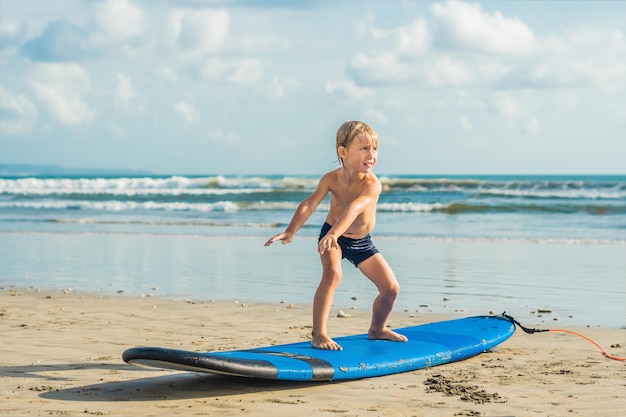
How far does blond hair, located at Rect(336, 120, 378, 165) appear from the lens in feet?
17.7

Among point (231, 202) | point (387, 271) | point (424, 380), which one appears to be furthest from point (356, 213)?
point (231, 202)

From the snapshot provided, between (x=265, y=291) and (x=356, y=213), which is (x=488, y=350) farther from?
(x=265, y=291)

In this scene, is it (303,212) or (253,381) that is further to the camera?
(303,212)

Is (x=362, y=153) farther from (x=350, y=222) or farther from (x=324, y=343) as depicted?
(x=324, y=343)

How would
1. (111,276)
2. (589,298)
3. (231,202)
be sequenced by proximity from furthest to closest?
(231,202), (111,276), (589,298)

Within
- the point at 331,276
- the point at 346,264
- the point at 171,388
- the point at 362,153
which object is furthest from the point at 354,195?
the point at 346,264

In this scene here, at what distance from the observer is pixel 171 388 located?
4.58 m

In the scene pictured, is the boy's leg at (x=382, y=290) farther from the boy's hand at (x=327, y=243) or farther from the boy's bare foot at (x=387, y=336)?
the boy's hand at (x=327, y=243)

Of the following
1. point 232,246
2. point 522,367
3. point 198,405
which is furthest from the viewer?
point 232,246

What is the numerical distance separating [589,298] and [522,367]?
11.4 feet

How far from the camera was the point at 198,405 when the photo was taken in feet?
13.8

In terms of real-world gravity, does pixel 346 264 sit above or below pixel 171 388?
above

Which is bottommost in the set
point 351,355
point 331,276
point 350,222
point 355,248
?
point 351,355

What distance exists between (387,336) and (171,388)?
5.83ft
